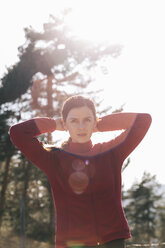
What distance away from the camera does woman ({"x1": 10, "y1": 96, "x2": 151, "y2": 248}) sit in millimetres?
2158

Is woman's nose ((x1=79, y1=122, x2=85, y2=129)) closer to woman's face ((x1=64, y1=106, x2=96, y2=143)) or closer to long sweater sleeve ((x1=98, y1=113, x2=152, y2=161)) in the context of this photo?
woman's face ((x1=64, y1=106, x2=96, y2=143))

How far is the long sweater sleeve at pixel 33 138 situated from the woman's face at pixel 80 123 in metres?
0.23

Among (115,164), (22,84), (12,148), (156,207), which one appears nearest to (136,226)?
(156,207)

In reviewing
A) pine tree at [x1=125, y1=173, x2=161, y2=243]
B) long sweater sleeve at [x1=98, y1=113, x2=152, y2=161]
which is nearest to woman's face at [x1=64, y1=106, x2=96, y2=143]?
long sweater sleeve at [x1=98, y1=113, x2=152, y2=161]

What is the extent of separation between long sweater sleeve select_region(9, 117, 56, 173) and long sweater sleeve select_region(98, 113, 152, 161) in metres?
0.40

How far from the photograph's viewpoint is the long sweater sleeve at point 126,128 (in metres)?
2.40

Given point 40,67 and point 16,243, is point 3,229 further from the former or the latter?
point 40,67

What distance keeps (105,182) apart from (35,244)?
23.9 meters

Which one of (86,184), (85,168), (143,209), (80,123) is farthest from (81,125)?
(143,209)

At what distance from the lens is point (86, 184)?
2203 millimetres

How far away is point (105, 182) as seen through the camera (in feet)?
7.25

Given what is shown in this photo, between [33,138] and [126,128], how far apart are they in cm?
69

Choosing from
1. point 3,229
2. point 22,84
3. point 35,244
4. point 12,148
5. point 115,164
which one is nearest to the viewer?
point 115,164

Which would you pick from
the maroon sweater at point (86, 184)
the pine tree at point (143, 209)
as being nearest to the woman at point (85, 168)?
the maroon sweater at point (86, 184)
